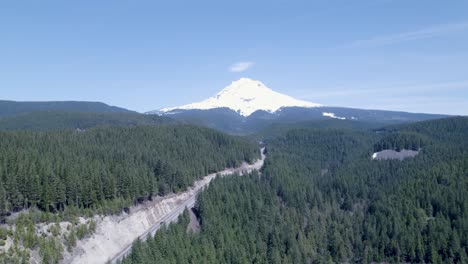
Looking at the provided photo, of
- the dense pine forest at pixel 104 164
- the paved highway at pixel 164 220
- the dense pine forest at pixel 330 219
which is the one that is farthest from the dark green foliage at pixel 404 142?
the paved highway at pixel 164 220

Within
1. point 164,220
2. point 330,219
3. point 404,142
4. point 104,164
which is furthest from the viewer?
point 404,142

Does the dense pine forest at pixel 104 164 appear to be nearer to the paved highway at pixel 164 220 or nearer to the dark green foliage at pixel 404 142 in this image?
the paved highway at pixel 164 220

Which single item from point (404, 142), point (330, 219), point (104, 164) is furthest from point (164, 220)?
point (404, 142)

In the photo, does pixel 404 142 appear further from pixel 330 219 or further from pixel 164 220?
pixel 164 220

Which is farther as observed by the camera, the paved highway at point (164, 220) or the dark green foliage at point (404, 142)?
the dark green foliage at point (404, 142)

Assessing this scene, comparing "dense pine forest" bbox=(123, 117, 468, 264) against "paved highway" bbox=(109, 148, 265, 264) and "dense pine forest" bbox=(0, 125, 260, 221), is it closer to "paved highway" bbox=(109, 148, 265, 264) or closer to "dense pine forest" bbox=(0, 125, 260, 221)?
"paved highway" bbox=(109, 148, 265, 264)
